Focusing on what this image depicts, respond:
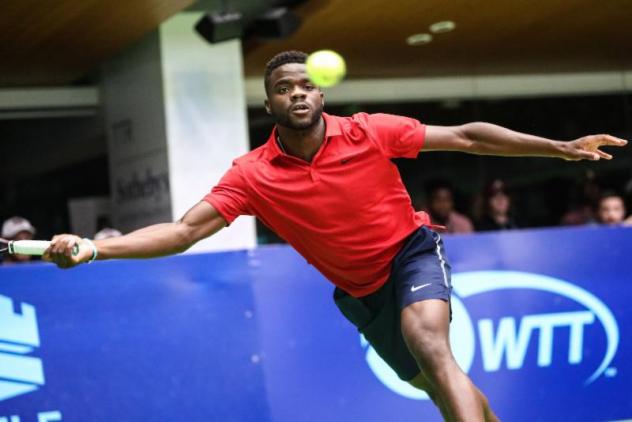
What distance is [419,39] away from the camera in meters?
12.7

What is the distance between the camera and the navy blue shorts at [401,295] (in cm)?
593

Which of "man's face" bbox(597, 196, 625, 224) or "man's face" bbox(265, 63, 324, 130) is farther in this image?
"man's face" bbox(597, 196, 625, 224)

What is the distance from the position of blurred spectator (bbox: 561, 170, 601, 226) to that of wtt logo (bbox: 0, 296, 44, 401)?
6238mm

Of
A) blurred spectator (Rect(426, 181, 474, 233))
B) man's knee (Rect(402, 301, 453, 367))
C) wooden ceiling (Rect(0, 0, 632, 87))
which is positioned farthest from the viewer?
blurred spectator (Rect(426, 181, 474, 233))

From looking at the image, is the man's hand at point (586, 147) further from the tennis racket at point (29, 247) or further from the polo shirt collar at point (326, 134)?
the tennis racket at point (29, 247)

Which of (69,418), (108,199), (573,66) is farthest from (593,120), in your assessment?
(69,418)

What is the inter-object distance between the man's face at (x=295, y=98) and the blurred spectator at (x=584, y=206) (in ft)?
21.5

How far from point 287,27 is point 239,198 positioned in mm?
4492

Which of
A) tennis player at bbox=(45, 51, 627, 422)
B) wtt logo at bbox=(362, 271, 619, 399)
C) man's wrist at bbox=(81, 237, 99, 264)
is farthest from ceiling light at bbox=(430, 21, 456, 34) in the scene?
man's wrist at bbox=(81, 237, 99, 264)

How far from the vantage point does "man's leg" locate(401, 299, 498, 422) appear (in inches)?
214

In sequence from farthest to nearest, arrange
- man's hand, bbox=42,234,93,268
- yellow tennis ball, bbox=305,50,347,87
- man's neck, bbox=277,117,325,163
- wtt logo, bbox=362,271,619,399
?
wtt logo, bbox=362,271,619,399 → man's neck, bbox=277,117,325,163 → yellow tennis ball, bbox=305,50,347,87 → man's hand, bbox=42,234,93,268

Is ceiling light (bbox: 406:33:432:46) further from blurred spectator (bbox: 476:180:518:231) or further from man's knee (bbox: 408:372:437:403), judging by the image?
man's knee (bbox: 408:372:437:403)

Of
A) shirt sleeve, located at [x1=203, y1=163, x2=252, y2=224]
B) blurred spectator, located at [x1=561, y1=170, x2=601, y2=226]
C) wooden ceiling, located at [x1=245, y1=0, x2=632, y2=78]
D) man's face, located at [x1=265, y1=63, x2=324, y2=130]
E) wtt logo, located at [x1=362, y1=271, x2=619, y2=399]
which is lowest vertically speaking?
wtt logo, located at [x1=362, y1=271, x2=619, y2=399]

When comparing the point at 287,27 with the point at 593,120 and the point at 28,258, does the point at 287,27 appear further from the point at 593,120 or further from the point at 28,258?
the point at 593,120
